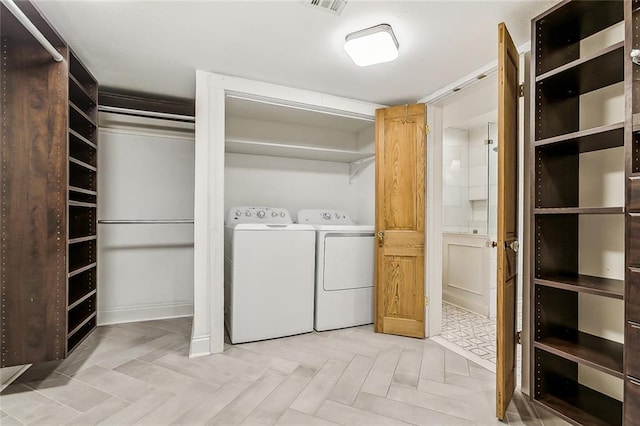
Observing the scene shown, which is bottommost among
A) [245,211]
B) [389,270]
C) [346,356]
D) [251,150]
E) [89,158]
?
[346,356]

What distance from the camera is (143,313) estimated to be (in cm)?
320

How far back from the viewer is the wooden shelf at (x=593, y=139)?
4.51 feet

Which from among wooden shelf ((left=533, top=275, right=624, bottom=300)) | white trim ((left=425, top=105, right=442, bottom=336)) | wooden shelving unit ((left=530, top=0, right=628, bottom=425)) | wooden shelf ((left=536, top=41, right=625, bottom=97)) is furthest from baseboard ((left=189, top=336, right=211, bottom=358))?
wooden shelf ((left=536, top=41, right=625, bottom=97))

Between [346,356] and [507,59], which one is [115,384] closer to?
[346,356]

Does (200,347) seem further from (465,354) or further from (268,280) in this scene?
(465,354)

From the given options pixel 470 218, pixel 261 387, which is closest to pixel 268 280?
pixel 261 387

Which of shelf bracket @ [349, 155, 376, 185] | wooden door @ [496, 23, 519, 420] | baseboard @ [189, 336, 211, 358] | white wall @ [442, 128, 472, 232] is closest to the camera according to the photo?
wooden door @ [496, 23, 519, 420]

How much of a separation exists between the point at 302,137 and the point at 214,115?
1.45m

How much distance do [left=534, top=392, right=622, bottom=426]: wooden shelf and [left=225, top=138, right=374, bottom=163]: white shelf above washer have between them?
247 cm

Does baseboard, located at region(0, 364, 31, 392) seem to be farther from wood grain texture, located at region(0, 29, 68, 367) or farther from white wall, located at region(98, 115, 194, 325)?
white wall, located at region(98, 115, 194, 325)

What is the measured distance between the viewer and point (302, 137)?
3797 mm

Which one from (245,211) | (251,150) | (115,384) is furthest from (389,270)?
(115,384)

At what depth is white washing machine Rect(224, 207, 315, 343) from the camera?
2.62 m

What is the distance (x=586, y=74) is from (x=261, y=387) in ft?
8.16
